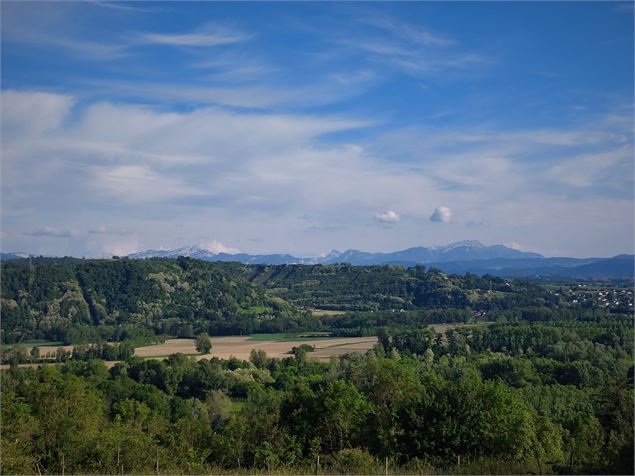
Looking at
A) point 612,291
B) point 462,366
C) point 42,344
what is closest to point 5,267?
point 42,344

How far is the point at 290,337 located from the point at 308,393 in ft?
307

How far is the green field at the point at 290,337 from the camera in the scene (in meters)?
120

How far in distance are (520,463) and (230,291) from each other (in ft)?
516

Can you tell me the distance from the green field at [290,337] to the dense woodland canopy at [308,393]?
276 inches

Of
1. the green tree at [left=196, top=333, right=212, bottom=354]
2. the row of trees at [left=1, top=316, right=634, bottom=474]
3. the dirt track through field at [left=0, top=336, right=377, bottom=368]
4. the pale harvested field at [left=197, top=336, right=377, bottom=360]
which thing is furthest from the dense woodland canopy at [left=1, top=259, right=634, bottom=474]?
the green tree at [left=196, top=333, right=212, bottom=354]

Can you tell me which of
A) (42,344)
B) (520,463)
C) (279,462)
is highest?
(520,463)

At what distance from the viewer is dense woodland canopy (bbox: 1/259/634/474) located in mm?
→ 23562

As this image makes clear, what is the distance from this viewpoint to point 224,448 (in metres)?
29.4

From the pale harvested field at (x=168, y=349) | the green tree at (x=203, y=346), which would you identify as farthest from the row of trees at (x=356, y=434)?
the green tree at (x=203, y=346)

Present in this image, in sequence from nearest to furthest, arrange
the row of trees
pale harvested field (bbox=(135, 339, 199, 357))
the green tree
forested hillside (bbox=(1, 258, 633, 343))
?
1. the row of trees
2. pale harvested field (bbox=(135, 339, 199, 357))
3. the green tree
4. forested hillside (bbox=(1, 258, 633, 343))

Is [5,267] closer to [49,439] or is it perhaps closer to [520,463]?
[49,439]

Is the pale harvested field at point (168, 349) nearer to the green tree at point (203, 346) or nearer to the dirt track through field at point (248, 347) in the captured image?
the dirt track through field at point (248, 347)

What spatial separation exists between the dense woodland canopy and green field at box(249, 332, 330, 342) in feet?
23.0

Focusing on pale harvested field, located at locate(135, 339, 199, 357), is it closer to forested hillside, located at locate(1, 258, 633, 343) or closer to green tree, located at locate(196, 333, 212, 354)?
green tree, located at locate(196, 333, 212, 354)
